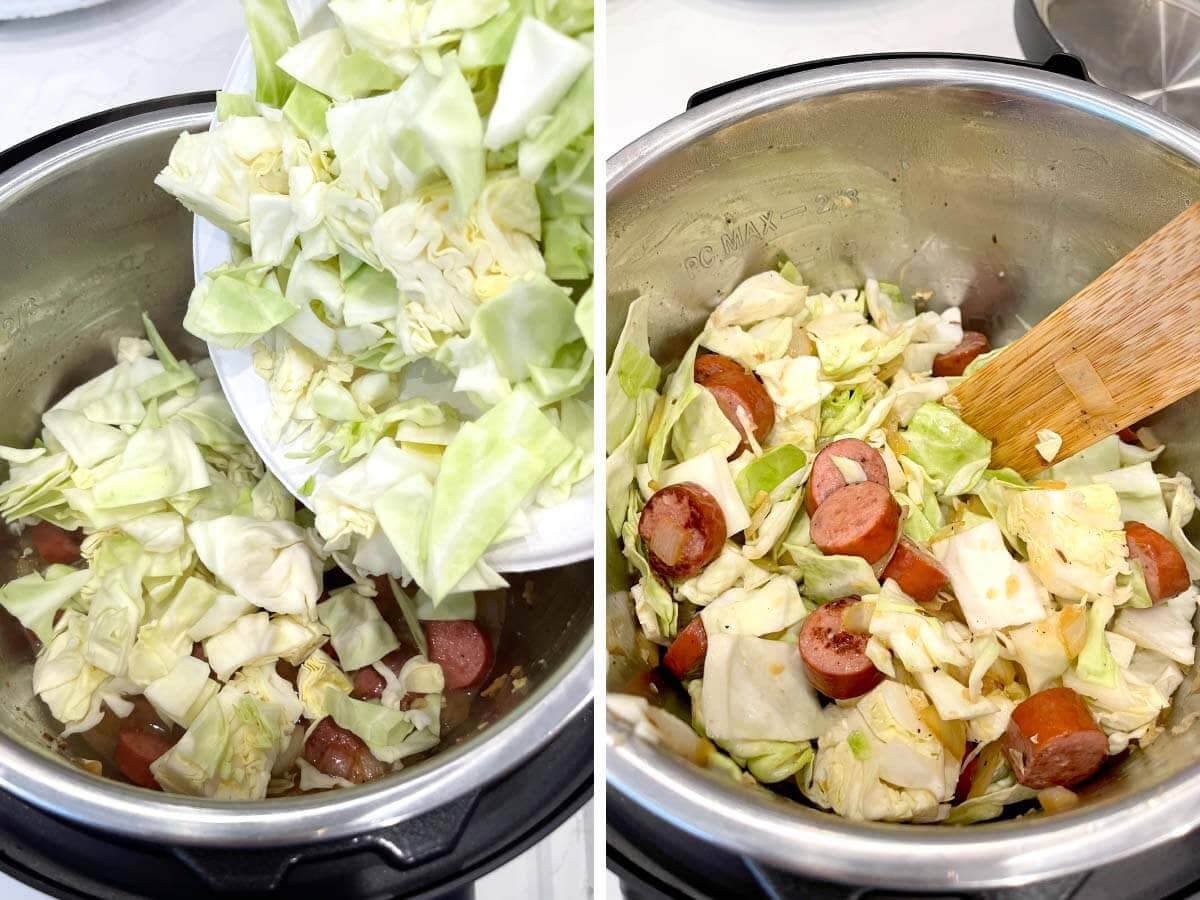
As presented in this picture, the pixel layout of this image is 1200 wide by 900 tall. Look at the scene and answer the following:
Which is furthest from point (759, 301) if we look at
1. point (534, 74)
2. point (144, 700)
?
point (144, 700)

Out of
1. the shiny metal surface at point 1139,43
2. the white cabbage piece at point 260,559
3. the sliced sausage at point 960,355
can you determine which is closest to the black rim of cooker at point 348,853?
the white cabbage piece at point 260,559

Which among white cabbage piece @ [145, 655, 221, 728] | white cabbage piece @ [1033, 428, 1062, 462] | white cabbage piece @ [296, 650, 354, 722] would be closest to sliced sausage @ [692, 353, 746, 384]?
white cabbage piece @ [1033, 428, 1062, 462]

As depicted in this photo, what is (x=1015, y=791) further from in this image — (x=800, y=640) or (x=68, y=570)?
(x=68, y=570)

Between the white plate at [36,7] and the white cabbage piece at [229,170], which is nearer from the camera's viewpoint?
the white cabbage piece at [229,170]

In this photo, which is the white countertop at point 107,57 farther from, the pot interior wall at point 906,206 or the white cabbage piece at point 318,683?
the white cabbage piece at point 318,683

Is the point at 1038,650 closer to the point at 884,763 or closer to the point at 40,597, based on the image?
the point at 884,763

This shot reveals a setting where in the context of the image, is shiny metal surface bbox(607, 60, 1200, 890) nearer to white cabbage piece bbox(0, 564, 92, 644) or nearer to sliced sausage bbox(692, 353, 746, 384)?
sliced sausage bbox(692, 353, 746, 384)

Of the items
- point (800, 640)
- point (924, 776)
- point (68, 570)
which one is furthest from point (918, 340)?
point (68, 570)
